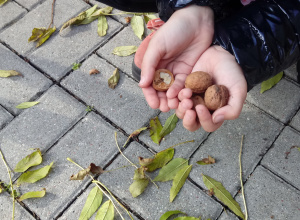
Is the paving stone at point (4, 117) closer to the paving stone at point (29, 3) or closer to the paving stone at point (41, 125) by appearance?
the paving stone at point (41, 125)

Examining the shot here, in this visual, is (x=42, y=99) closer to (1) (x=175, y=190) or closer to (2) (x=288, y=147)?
(1) (x=175, y=190)

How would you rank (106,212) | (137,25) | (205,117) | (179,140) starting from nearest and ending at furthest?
(205,117) → (106,212) → (179,140) → (137,25)

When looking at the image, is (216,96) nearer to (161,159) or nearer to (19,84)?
(161,159)

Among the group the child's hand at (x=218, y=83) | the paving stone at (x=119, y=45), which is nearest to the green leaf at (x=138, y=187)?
the child's hand at (x=218, y=83)

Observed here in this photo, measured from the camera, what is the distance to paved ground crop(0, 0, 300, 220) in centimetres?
187

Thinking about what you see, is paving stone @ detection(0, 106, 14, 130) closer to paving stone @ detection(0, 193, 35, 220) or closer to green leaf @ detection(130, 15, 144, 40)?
paving stone @ detection(0, 193, 35, 220)

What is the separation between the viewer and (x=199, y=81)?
1757mm

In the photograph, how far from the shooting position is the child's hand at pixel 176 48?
5.87 feet

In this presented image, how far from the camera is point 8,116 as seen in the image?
219 cm

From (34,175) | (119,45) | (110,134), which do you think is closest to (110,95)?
(110,134)

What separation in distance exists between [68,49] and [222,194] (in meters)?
1.31

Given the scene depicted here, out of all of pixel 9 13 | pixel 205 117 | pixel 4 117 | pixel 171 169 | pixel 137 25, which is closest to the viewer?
pixel 205 117

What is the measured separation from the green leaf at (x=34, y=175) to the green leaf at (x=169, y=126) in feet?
1.97

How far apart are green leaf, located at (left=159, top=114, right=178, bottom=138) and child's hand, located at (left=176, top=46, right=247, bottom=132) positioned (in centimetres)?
30
